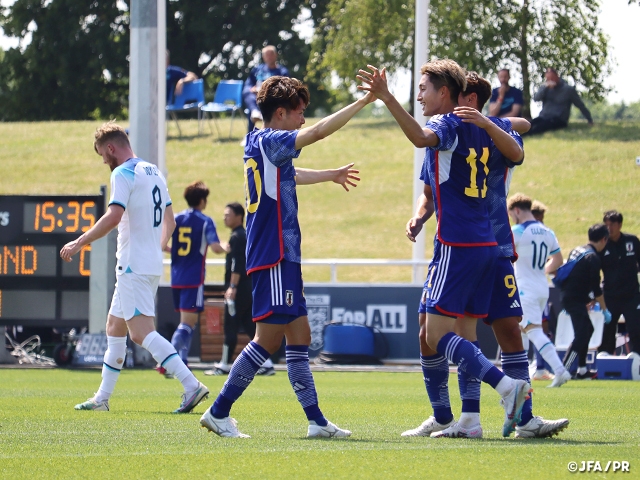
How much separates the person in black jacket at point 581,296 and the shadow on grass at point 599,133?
59.9ft

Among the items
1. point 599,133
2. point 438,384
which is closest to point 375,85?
point 438,384

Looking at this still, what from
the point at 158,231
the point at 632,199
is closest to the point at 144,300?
the point at 158,231

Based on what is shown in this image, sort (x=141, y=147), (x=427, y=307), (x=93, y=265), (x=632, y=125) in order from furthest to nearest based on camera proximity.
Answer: (x=632, y=125) → (x=141, y=147) → (x=93, y=265) → (x=427, y=307)

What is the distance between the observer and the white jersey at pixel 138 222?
792 cm

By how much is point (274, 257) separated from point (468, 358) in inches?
48.0

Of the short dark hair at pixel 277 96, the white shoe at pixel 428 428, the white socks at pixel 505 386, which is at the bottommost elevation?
the white shoe at pixel 428 428

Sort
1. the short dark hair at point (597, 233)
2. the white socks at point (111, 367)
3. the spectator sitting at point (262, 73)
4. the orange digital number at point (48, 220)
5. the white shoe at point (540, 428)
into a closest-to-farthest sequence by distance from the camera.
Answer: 1. the white shoe at point (540, 428)
2. the white socks at point (111, 367)
3. the short dark hair at point (597, 233)
4. the orange digital number at point (48, 220)
5. the spectator sitting at point (262, 73)

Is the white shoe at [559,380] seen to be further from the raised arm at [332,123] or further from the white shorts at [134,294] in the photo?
the raised arm at [332,123]

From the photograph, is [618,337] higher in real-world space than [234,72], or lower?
lower

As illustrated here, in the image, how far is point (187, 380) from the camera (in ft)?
25.7

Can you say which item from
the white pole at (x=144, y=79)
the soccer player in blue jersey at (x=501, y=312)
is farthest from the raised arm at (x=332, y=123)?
the white pole at (x=144, y=79)

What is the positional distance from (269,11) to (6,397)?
40.0 m

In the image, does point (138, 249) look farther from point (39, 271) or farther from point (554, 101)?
point (554, 101)

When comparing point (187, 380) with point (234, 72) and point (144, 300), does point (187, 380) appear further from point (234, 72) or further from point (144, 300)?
point (234, 72)
